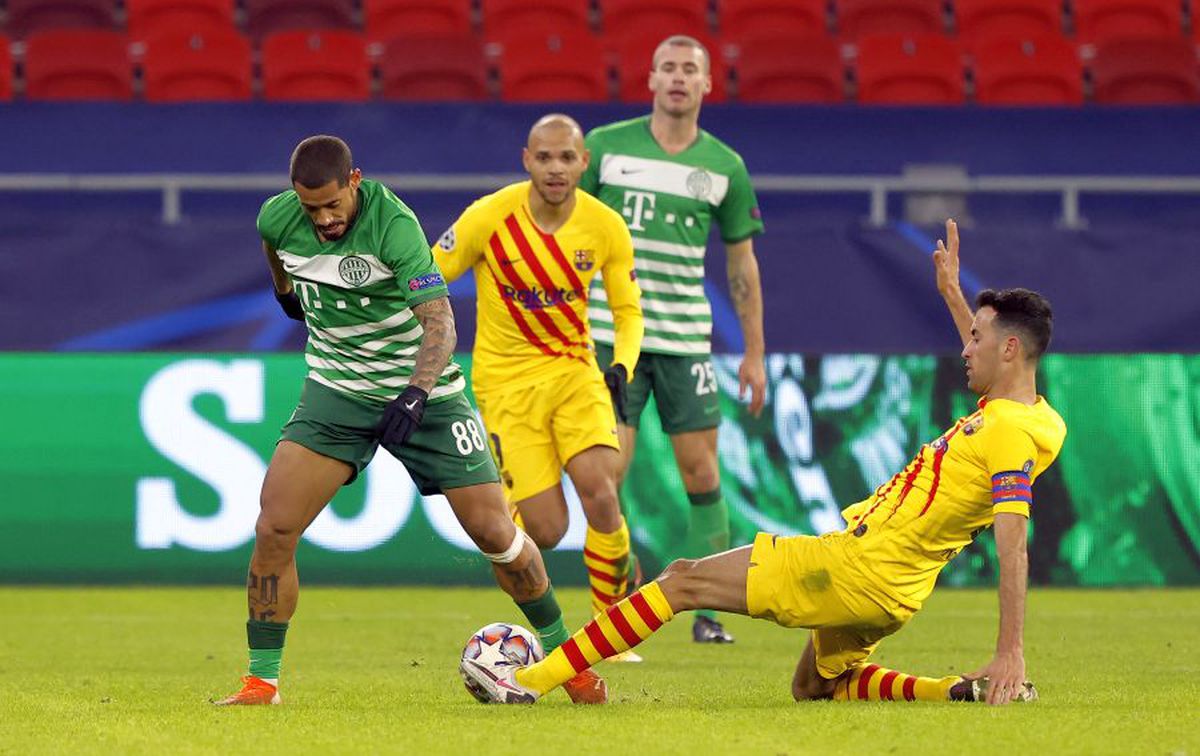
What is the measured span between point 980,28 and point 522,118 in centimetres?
447

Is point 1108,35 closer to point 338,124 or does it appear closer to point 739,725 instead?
point 338,124

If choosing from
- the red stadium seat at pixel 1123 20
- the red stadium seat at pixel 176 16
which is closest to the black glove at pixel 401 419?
the red stadium seat at pixel 176 16

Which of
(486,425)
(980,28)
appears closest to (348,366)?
(486,425)

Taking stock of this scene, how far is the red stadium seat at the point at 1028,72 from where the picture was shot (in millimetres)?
16234

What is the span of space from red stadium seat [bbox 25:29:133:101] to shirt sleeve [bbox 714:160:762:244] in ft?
25.1

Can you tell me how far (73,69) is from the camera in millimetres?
15625

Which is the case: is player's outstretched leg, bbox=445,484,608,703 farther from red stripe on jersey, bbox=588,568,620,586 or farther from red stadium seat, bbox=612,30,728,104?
red stadium seat, bbox=612,30,728,104

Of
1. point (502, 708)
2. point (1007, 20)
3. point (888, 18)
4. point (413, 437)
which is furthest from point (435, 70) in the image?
point (502, 708)

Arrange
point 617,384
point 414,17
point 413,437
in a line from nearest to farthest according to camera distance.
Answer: point 413,437 < point 617,384 < point 414,17

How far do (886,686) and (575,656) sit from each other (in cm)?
104

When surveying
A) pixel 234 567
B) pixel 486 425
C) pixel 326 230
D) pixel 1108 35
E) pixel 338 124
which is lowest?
pixel 234 567

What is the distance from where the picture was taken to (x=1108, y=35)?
56.1 feet

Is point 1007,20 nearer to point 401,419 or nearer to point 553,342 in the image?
point 553,342

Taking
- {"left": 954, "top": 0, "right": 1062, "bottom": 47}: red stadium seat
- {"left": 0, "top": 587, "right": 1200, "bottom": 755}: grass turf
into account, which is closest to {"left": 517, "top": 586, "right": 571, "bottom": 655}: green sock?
{"left": 0, "top": 587, "right": 1200, "bottom": 755}: grass turf
